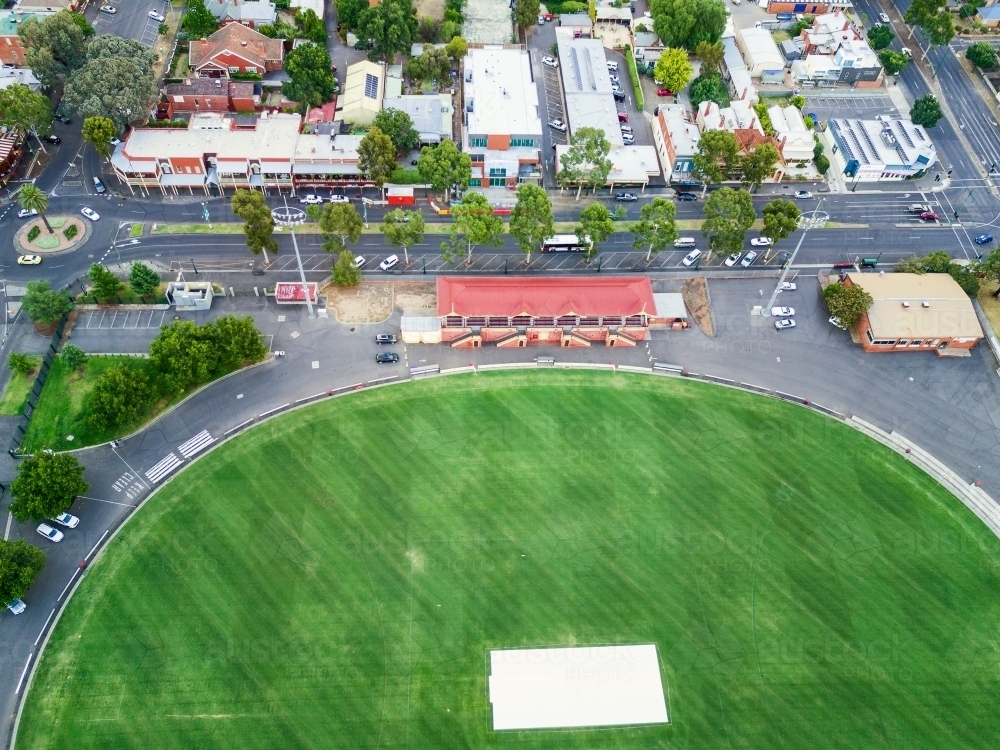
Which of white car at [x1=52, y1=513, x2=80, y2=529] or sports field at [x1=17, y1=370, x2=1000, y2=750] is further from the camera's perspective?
white car at [x1=52, y1=513, x2=80, y2=529]

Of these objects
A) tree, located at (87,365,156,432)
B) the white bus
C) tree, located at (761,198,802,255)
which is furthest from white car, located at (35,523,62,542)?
tree, located at (761,198,802,255)

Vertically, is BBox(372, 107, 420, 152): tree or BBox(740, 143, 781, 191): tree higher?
BBox(372, 107, 420, 152): tree

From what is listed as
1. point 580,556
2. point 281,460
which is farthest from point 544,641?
point 281,460

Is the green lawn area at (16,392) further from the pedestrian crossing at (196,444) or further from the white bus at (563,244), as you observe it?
the white bus at (563,244)

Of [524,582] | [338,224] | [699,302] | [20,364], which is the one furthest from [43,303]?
[699,302]

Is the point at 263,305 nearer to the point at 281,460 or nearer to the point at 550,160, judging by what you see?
the point at 281,460

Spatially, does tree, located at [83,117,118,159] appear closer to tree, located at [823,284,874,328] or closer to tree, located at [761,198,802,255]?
tree, located at [761,198,802,255]
